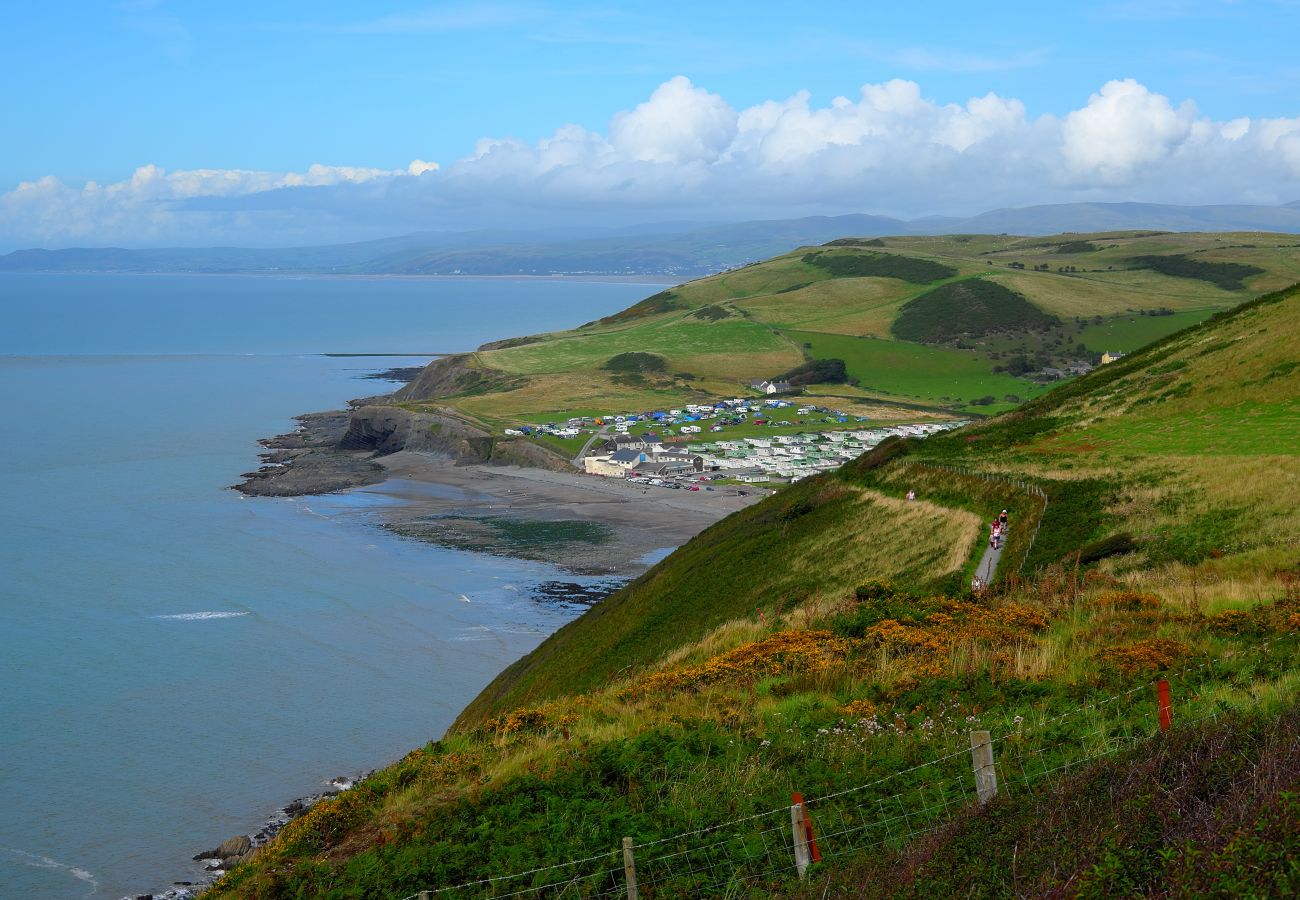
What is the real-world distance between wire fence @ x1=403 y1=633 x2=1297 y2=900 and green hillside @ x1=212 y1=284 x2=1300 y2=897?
42 mm

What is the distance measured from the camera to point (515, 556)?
80312mm

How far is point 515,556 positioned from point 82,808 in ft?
139

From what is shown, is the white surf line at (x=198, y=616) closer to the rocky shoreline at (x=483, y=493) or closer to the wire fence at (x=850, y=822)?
the rocky shoreline at (x=483, y=493)

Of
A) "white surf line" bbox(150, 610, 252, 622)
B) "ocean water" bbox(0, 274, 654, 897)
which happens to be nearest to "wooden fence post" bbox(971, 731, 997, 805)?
"ocean water" bbox(0, 274, 654, 897)

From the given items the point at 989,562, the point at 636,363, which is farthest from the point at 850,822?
the point at 636,363

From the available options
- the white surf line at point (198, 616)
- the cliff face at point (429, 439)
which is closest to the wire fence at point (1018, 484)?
the white surf line at point (198, 616)

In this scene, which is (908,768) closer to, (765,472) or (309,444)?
(765,472)

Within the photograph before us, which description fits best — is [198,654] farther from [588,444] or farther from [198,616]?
[588,444]

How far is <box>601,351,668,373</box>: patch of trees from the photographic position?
19012cm

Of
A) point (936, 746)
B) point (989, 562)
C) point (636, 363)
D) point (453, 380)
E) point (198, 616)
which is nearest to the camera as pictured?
point (936, 746)

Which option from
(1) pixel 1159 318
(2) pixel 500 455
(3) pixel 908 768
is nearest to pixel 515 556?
(2) pixel 500 455

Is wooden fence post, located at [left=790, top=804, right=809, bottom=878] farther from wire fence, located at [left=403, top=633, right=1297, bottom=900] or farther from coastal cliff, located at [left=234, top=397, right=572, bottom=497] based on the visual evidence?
coastal cliff, located at [left=234, top=397, right=572, bottom=497]

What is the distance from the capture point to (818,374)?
179 metres

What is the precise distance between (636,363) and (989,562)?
540ft
